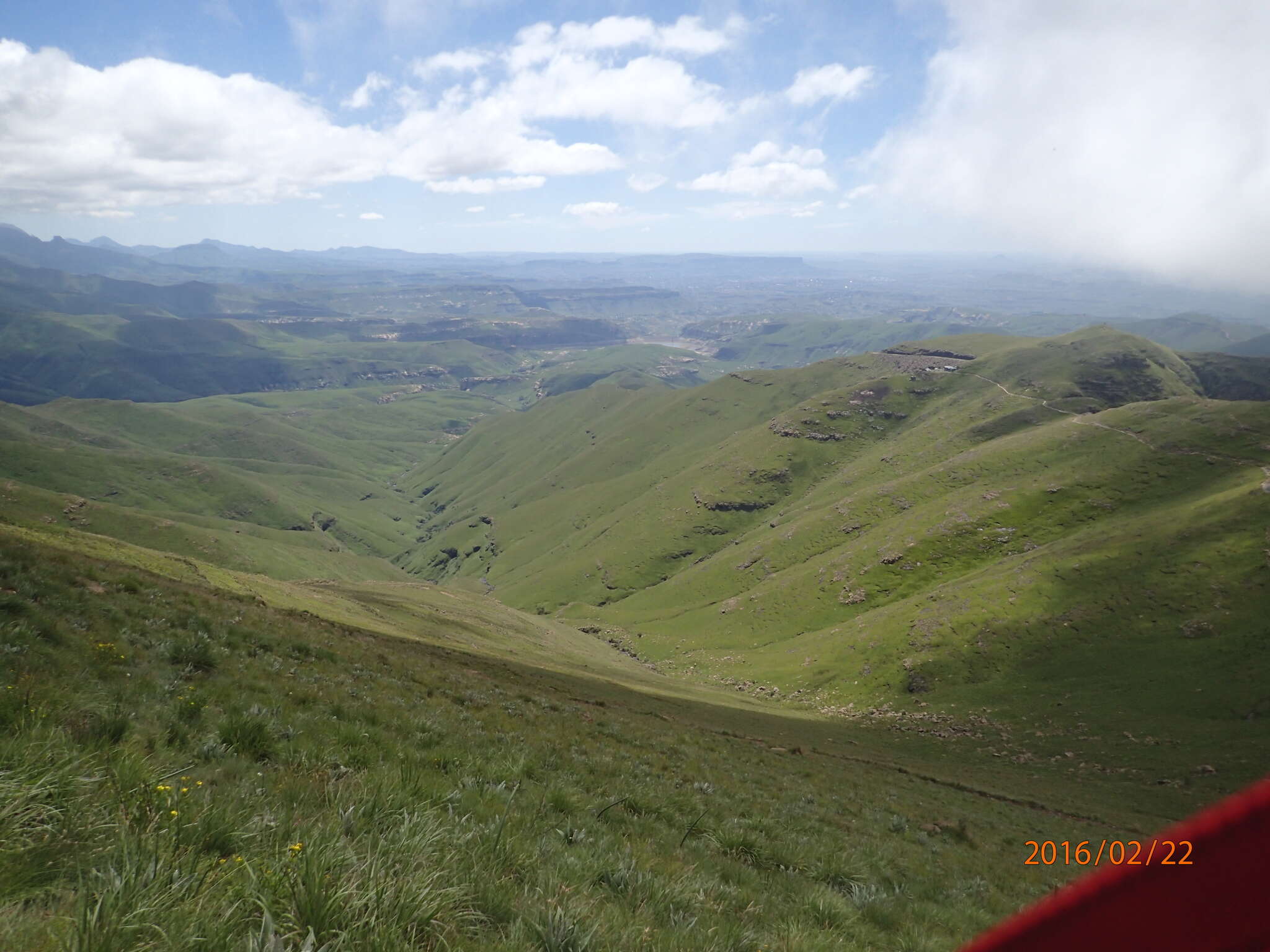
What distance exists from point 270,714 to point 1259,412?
18600 centimetres

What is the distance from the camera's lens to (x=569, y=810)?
10.1 metres

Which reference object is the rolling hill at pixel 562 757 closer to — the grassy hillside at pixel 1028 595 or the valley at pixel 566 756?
the valley at pixel 566 756

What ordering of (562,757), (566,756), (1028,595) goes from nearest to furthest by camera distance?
(562,757) < (566,756) < (1028,595)

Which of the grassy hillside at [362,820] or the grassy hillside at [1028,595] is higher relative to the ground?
the grassy hillside at [362,820]

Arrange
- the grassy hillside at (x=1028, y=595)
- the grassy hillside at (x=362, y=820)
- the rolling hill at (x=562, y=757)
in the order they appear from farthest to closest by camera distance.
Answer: the grassy hillside at (x=1028, y=595) < the rolling hill at (x=562, y=757) < the grassy hillside at (x=362, y=820)

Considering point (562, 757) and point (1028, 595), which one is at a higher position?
point (562, 757)

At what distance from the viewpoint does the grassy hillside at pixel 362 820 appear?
4.32 m

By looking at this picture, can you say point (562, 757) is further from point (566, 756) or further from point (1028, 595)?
point (1028, 595)

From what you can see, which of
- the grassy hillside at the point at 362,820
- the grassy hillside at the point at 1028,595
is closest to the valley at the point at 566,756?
the grassy hillside at the point at 362,820

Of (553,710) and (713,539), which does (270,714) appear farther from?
(713,539)

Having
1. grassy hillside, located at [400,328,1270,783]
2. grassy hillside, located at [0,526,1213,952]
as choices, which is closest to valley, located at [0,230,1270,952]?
grassy hillside, located at [0,526,1213,952]

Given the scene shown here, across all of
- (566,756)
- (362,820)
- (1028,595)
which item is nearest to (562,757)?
(566,756)

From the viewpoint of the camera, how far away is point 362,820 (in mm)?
6340

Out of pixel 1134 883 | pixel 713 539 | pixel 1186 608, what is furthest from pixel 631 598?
pixel 1134 883
